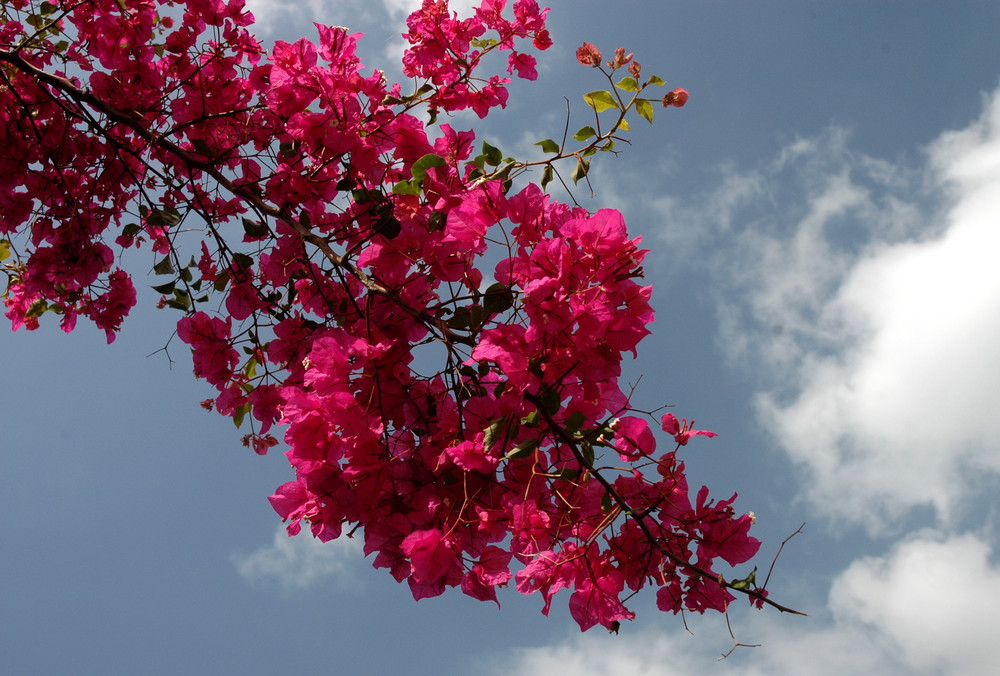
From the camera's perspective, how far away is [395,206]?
208 centimetres

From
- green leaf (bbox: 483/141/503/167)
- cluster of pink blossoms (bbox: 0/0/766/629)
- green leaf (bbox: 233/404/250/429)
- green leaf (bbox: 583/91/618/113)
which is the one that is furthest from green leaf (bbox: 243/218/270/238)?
green leaf (bbox: 583/91/618/113)

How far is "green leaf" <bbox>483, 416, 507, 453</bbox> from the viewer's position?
155 cm

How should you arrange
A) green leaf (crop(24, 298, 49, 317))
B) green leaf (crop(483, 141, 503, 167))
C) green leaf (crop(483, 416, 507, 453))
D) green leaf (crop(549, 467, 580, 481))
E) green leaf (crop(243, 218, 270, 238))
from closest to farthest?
green leaf (crop(483, 416, 507, 453)) → green leaf (crop(549, 467, 580, 481)) → green leaf (crop(483, 141, 503, 167)) → green leaf (crop(243, 218, 270, 238)) → green leaf (crop(24, 298, 49, 317))

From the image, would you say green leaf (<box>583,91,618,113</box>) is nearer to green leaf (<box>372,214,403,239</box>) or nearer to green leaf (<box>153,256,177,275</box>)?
green leaf (<box>372,214,403,239</box>)

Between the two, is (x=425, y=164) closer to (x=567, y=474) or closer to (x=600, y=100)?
(x=600, y=100)

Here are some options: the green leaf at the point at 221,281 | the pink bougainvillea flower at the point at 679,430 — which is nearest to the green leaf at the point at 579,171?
the pink bougainvillea flower at the point at 679,430

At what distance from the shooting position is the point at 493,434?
1.55 m

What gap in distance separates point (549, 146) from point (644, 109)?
0.32 m

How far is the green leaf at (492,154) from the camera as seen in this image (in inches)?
73.1

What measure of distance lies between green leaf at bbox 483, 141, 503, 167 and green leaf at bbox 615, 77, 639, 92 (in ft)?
1.63

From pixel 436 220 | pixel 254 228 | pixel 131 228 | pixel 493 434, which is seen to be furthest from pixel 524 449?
pixel 131 228

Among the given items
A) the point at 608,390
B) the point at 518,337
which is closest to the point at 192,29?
the point at 518,337

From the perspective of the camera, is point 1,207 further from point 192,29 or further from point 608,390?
point 608,390

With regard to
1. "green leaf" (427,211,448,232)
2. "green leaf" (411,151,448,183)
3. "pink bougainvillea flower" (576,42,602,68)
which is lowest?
"green leaf" (427,211,448,232)
